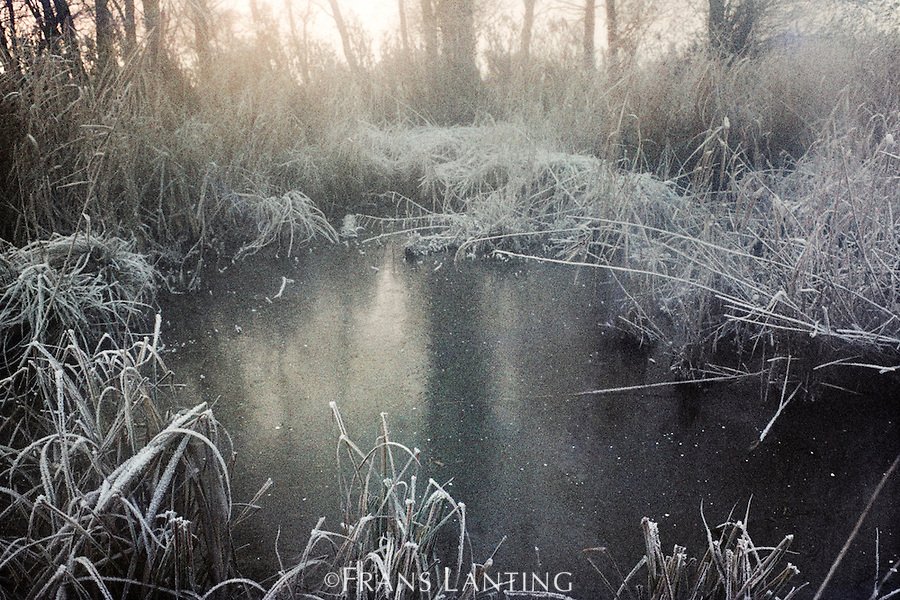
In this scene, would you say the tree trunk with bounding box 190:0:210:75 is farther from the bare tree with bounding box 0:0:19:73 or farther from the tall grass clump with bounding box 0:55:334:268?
the bare tree with bounding box 0:0:19:73

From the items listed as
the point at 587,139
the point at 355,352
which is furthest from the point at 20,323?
the point at 587,139

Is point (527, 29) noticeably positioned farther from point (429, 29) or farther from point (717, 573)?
point (717, 573)

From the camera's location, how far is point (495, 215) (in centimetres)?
316

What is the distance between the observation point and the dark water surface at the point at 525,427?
125 cm

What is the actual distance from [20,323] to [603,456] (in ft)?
5.07

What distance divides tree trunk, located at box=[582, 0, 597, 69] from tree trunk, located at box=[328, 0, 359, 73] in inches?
64.2

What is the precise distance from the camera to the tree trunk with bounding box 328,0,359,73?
486 cm

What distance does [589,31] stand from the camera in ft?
17.3

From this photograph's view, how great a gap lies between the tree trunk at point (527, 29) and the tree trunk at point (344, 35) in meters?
1.27

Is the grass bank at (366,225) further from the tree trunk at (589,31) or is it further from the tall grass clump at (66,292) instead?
the tree trunk at (589,31)

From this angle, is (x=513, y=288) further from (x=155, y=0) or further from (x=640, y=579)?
(x=155, y=0)

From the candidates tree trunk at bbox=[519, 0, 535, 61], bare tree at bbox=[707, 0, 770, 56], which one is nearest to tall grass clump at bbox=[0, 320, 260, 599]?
tree trunk at bbox=[519, 0, 535, 61]

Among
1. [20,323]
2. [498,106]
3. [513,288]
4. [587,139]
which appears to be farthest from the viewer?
[498,106]

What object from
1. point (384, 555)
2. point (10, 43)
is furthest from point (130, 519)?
point (10, 43)
